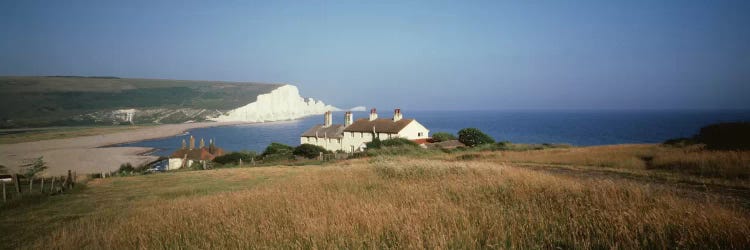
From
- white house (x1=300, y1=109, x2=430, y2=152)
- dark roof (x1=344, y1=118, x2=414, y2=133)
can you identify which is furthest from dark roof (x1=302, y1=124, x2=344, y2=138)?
dark roof (x1=344, y1=118, x2=414, y2=133)

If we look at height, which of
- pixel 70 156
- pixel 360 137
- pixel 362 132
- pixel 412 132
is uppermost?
pixel 412 132

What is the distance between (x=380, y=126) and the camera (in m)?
57.5

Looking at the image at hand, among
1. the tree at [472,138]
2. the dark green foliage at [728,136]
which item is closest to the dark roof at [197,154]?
the tree at [472,138]

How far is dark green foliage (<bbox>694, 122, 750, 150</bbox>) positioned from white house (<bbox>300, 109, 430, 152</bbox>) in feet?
116

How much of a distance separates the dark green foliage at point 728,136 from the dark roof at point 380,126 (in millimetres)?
35571

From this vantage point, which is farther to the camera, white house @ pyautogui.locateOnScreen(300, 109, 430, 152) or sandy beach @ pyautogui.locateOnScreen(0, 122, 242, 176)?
sandy beach @ pyautogui.locateOnScreen(0, 122, 242, 176)

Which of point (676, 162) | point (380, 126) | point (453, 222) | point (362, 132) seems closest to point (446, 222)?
point (453, 222)

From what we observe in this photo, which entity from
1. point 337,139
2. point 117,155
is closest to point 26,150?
point 117,155

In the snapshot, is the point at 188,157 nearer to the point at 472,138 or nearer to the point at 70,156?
the point at 70,156

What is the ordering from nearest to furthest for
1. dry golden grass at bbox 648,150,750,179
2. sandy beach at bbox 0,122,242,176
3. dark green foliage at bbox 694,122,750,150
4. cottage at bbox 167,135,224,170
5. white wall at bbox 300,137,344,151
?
dry golden grass at bbox 648,150,750,179 < dark green foliage at bbox 694,122,750,150 < cottage at bbox 167,135,224,170 < sandy beach at bbox 0,122,242,176 < white wall at bbox 300,137,344,151

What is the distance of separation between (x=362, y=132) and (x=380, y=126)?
9.71 feet

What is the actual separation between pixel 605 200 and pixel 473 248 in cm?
346

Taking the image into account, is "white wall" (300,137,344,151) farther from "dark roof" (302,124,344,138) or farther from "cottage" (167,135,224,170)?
"cottage" (167,135,224,170)

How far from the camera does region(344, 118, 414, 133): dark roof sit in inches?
2142
